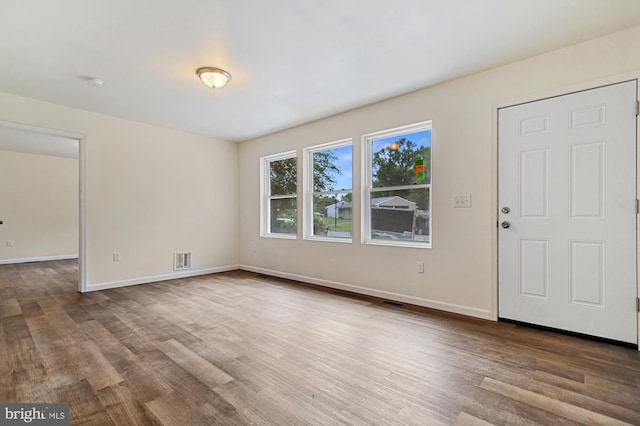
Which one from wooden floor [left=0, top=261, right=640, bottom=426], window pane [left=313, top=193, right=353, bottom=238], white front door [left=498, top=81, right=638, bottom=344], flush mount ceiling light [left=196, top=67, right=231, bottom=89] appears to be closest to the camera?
wooden floor [left=0, top=261, right=640, bottom=426]

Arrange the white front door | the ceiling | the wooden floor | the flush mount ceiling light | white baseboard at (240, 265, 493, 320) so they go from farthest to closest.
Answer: white baseboard at (240, 265, 493, 320) → the flush mount ceiling light → the white front door → the ceiling → the wooden floor

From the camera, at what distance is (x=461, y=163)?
318 cm

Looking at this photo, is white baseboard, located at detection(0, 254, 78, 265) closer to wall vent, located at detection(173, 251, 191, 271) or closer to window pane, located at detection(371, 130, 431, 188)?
wall vent, located at detection(173, 251, 191, 271)

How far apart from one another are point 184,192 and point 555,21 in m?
5.21

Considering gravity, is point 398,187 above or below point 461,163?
below

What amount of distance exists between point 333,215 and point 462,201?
6.29 ft

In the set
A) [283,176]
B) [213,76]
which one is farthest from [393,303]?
[213,76]

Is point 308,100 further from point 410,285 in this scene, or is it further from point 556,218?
point 556,218

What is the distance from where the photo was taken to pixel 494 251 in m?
2.96

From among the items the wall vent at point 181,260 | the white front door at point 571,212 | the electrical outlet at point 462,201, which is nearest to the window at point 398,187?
the electrical outlet at point 462,201

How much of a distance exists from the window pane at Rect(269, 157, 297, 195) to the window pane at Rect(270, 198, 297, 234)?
17cm

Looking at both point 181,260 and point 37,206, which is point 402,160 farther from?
point 37,206

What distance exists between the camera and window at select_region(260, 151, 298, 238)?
5125mm

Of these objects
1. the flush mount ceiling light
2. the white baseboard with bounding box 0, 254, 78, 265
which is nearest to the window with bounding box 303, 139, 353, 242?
the flush mount ceiling light
